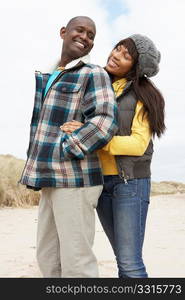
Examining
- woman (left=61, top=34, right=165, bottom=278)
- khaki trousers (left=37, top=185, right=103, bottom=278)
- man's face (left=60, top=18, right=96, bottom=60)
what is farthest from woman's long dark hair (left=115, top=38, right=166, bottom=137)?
khaki trousers (left=37, top=185, right=103, bottom=278)

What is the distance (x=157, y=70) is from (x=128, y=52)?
20 cm

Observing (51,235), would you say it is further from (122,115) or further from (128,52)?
(128,52)

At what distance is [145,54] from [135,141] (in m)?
0.47

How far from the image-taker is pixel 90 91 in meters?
2.60

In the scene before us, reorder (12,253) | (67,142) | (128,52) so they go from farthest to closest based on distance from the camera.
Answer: (12,253), (128,52), (67,142)

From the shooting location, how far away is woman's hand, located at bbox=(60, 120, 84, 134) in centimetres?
253

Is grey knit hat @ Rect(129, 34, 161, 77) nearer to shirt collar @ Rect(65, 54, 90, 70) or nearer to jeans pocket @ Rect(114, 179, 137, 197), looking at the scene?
shirt collar @ Rect(65, 54, 90, 70)

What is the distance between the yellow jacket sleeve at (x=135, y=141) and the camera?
8.43 feet

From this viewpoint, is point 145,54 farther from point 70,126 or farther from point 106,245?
point 106,245

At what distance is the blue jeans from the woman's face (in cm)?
56

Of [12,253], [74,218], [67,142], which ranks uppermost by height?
[67,142]

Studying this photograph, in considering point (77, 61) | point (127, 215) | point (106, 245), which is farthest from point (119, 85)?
point (106, 245)

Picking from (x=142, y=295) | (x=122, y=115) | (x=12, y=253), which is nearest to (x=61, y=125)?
(x=122, y=115)

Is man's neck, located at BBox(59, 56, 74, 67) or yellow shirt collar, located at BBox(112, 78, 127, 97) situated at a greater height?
man's neck, located at BBox(59, 56, 74, 67)
